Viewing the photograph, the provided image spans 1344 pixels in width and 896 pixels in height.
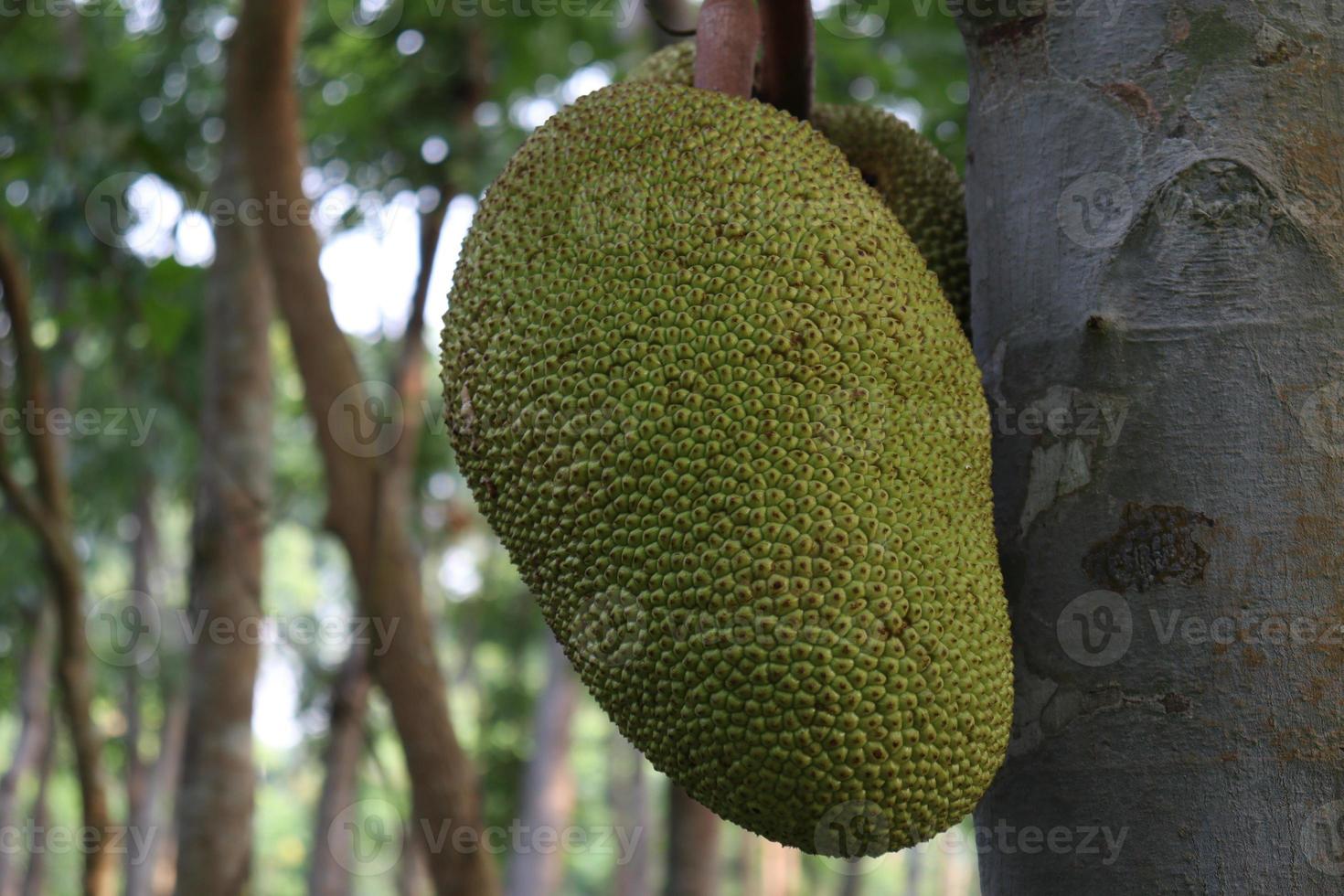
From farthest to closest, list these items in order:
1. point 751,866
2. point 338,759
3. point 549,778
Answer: point 751,866
point 549,778
point 338,759

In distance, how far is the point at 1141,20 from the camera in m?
1.01

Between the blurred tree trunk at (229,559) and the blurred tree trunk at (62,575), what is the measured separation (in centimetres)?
59

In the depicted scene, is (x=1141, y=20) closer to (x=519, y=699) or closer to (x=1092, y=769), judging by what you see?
(x=1092, y=769)

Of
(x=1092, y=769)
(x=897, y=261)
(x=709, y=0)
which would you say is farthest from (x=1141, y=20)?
(x=1092, y=769)

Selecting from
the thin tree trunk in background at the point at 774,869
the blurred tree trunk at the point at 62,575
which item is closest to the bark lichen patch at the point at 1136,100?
the blurred tree trunk at the point at 62,575

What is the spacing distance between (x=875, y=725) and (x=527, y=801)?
20.8 ft

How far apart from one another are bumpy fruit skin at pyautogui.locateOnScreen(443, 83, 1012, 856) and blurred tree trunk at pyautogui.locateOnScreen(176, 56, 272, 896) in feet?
5.96

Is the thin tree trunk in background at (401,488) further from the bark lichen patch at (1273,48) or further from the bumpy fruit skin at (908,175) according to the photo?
the bark lichen patch at (1273,48)

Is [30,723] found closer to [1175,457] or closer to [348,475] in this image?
[348,475]

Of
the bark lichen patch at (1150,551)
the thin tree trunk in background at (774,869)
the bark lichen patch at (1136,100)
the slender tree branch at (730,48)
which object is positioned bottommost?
the thin tree trunk in background at (774,869)

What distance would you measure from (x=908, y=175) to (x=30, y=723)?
6.72 m

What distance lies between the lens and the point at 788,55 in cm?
127

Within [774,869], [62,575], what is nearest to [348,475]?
[62,575]

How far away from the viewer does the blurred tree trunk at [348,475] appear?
273 centimetres
